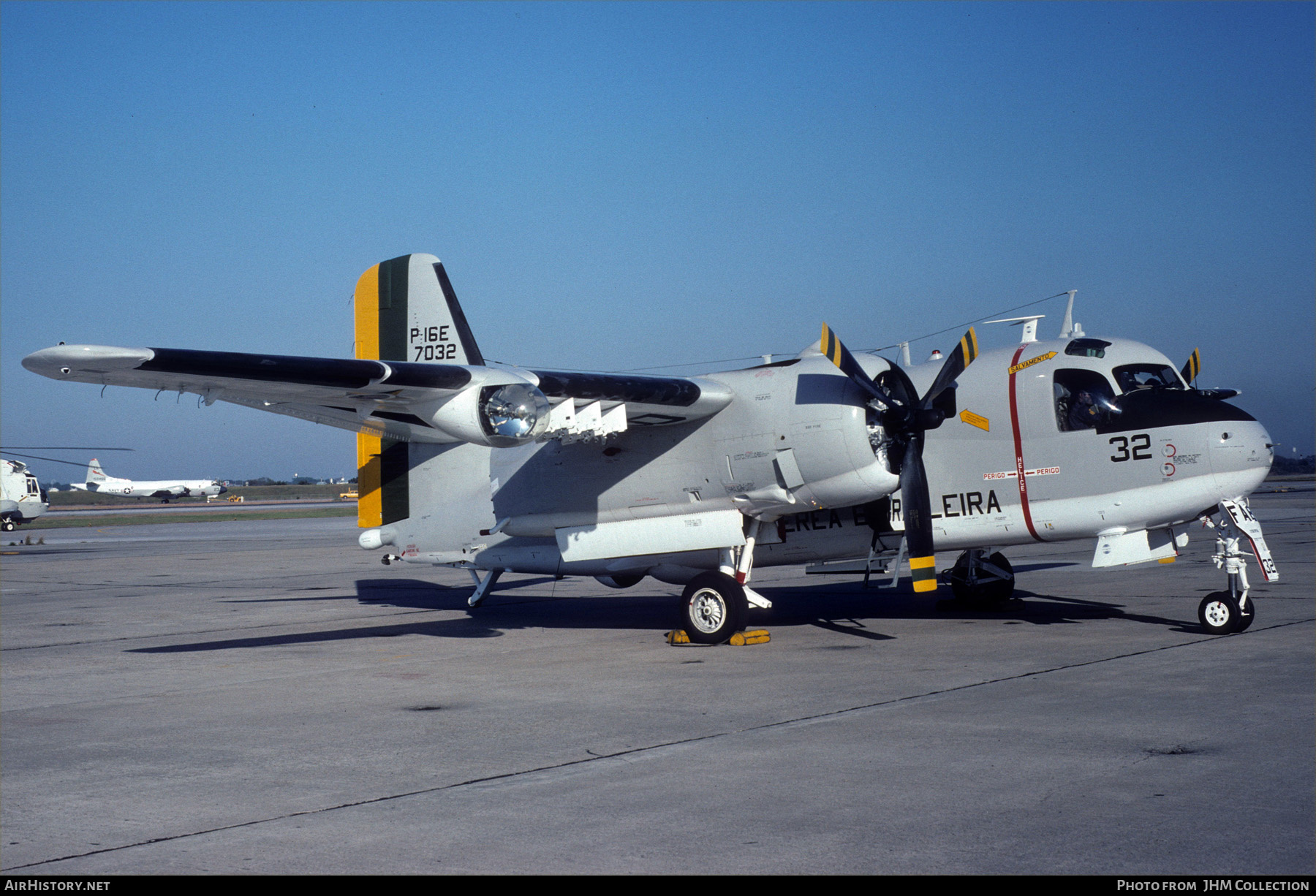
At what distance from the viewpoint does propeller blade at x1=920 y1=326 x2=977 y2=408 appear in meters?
13.4

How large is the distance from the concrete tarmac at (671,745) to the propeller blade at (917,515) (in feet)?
2.79

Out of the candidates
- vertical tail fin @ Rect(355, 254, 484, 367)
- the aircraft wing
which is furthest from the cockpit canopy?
vertical tail fin @ Rect(355, 254, 484, 367)

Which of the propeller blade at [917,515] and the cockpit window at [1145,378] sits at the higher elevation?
the cockpit window at [1145,378]

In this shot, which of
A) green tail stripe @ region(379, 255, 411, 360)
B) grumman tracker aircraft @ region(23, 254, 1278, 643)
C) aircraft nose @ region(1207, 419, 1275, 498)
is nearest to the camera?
grumman tracker aircraft @ region(23, 254, 1278, 643)

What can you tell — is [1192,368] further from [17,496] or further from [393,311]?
[17,496]

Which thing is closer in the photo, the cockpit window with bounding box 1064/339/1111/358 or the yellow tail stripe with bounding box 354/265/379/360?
the cockpit window with bounding box 1064/339/1111/358

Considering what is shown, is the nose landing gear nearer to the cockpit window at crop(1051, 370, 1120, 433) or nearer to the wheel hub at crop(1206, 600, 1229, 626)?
the wheel hub at crop(1206, 600, 1229, 626)

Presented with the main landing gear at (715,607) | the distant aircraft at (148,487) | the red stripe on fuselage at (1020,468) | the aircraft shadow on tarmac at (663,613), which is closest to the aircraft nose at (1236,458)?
the aircraft shadow on tarmac at (663,613)

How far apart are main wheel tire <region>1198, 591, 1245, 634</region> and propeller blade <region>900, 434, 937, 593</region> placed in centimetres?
316

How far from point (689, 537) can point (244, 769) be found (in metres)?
7.19

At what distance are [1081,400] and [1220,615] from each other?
119 inches

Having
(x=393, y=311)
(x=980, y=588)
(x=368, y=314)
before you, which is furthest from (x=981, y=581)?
(x=368, y=314)

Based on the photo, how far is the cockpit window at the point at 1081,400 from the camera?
13.4m

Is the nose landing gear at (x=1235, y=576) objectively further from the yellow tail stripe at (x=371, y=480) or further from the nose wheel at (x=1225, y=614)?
the yellow tail stripe at (x=371, y=480)
